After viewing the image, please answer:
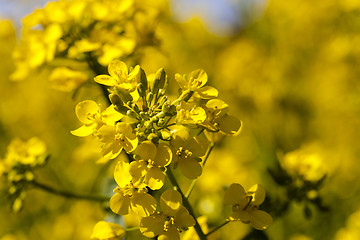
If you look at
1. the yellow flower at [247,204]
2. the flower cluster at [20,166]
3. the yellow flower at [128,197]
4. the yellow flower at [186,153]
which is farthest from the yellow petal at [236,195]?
the flower cluster at [20,166]

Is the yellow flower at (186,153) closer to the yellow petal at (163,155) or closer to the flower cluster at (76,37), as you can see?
the yellow petal at (163,155)

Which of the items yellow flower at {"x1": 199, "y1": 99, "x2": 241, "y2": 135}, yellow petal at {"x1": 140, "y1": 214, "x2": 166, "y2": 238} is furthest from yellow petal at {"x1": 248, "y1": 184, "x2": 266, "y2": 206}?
yellow petal at {"x1": 140, "y1": 214, "x2": 166, "y2": 238}

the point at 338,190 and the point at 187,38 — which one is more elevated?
the point at 187,38

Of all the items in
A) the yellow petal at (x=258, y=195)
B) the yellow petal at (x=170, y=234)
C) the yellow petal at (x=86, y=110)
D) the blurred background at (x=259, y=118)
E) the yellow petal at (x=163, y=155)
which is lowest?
the blurred background at (x=259, y=118)

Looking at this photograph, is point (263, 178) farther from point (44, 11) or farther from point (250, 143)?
point (44, 11)

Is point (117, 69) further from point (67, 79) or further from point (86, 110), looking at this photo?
point (67, 79)

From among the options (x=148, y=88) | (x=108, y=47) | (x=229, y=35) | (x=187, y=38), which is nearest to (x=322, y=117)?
(x=187, y=38)

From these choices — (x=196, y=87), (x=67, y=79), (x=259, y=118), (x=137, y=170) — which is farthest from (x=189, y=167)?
(x=259, y=118)

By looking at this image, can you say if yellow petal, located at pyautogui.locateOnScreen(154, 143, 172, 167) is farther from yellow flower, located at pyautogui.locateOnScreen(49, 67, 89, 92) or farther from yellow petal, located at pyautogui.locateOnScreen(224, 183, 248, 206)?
yellow flower, located at pyautogui.locateOnScreen(49, 67, 89, 92)
